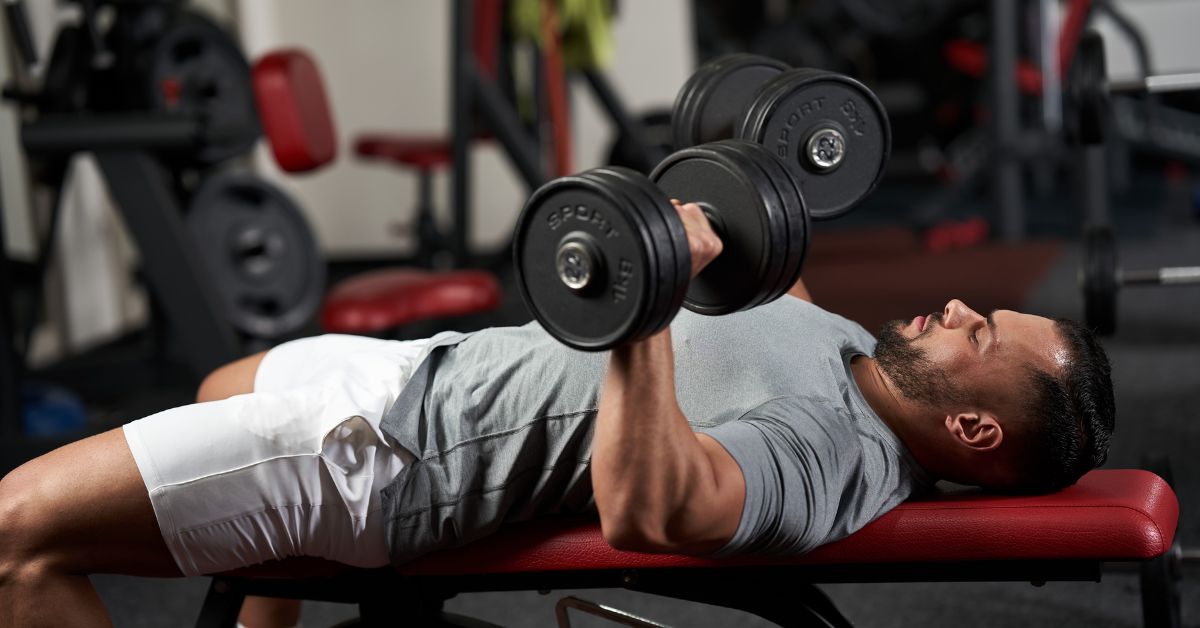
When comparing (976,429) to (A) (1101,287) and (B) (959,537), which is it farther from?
(A) (1101,287)

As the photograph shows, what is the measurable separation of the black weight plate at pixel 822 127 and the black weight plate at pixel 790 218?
10.8 inches

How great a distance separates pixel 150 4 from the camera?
10.4 feet

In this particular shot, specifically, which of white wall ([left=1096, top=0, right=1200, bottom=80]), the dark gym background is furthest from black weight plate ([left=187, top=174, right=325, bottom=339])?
white wall ([left=1096, top=0, right=1200, bottom=80])

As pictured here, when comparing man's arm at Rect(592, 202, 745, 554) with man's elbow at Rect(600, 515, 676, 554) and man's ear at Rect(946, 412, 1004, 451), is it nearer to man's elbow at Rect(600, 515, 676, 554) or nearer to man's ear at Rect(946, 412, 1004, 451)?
man's elbow at Rect(600, 515, 676, 554)

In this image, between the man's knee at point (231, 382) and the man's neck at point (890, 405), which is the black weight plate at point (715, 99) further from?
the man's knee at point (231, 382)

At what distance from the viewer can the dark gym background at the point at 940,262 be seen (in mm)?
2088

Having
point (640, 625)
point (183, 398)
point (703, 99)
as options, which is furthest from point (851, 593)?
point (183, 398)

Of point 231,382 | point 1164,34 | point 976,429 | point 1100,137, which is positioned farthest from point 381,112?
point 976,429

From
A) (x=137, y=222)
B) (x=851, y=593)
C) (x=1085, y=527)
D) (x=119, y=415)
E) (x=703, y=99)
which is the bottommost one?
(x=851, y=593)

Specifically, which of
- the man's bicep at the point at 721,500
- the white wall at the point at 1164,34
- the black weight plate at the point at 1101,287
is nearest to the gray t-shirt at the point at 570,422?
the man's bicep at the point at 721,500

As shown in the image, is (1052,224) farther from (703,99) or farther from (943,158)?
(703,99)

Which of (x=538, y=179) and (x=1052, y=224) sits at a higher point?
(x=538, y=179)

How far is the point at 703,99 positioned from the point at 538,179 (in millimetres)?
2129

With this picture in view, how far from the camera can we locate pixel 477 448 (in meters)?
1.41
